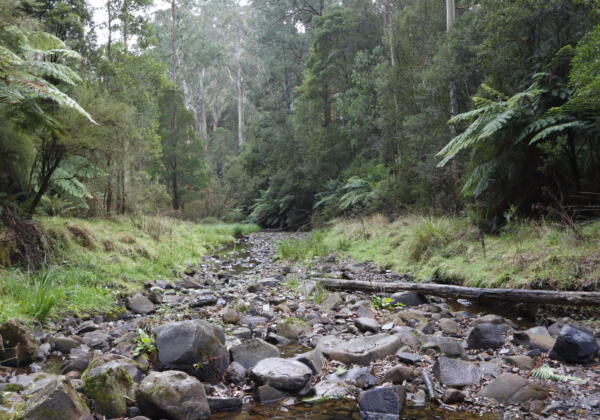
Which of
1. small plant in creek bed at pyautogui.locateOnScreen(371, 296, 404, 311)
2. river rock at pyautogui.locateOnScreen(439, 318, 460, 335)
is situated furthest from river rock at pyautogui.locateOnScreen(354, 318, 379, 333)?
small plant in creek bed at pyautogui.locateOnScreen(371, 296, 404, 311)

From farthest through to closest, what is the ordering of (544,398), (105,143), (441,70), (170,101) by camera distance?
(170,101)
(441,70)
(105,143)
(544,398)

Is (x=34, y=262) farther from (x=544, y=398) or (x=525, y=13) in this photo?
(x=525, y=13)

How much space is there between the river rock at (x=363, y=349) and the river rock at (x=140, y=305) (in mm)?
2720

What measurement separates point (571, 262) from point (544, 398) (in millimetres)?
2459

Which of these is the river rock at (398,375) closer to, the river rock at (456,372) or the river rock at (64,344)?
the river rock at (456,372)

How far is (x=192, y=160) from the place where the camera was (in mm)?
24047

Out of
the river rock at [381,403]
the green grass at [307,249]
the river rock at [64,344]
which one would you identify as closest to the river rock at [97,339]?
the river rock at [64,344]

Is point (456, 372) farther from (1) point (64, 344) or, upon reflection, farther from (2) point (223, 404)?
(1) point (64, 344)

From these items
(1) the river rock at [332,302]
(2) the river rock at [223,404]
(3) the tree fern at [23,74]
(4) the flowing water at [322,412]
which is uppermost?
(3) the tree fern at [23,74]

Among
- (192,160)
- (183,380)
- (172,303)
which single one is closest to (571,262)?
(183,380)

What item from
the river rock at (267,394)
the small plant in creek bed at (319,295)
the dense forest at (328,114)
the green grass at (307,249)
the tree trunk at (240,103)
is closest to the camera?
the river rock at (267,394)

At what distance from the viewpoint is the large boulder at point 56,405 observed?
2.49 meters

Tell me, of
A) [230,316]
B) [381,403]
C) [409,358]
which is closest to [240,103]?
[230,316]

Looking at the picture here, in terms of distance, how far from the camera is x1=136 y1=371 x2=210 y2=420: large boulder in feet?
9.46
